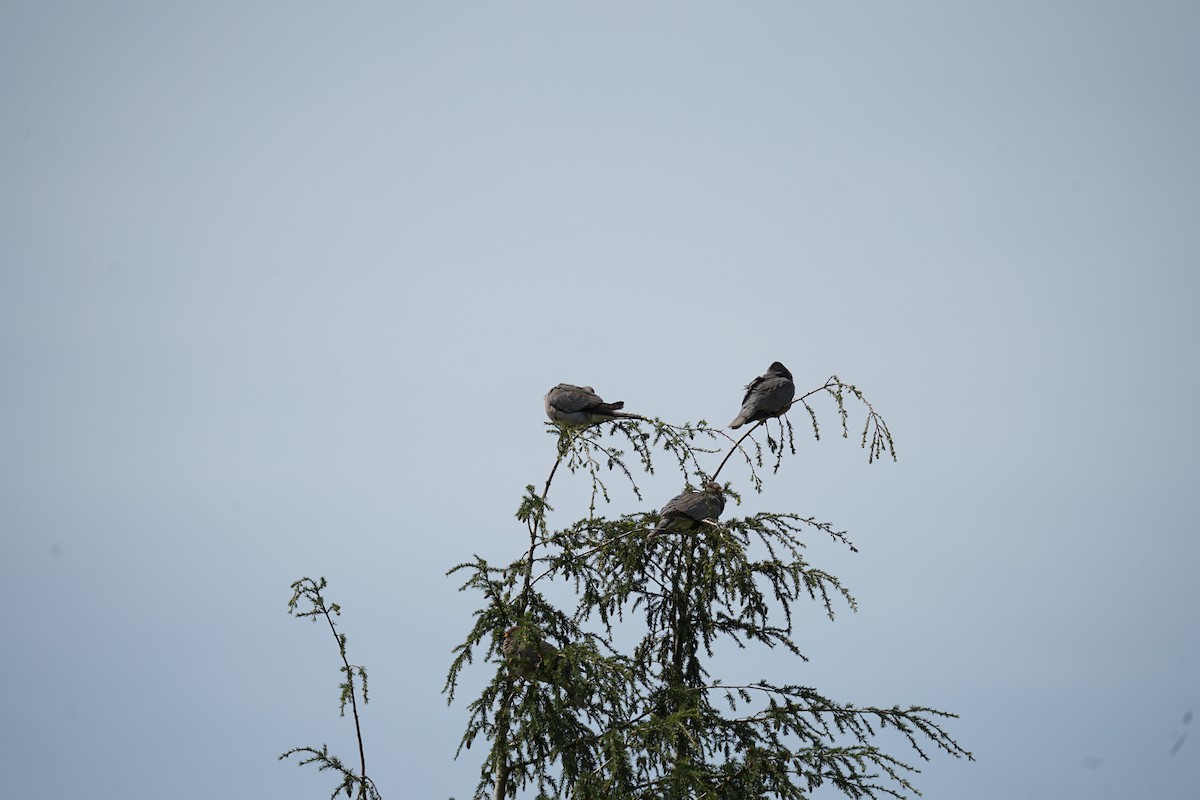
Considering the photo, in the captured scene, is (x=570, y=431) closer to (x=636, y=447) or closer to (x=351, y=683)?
(x=636, y=447)

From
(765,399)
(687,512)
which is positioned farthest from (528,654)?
(765,399)

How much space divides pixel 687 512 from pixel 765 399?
1.31 meters

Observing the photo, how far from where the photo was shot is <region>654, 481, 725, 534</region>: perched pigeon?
8062mm

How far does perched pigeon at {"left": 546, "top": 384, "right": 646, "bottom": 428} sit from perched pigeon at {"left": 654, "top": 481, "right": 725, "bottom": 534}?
2.16 feet

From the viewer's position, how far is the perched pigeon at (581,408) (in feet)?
28.0

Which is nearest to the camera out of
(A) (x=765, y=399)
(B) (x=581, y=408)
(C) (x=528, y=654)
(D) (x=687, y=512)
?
(C) (x=528, y=654)

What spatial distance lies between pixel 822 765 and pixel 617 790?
1.34 meters

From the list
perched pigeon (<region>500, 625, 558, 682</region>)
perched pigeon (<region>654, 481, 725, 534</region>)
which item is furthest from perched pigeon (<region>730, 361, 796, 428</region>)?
perched pigeon (<region>500, 625, 558, 682</region>)

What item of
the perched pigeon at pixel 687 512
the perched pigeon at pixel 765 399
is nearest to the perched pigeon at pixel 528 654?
the perched pigeon at pixel 687 512

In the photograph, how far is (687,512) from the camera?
317 inches

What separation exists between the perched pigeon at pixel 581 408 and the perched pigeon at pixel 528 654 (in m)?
1.58

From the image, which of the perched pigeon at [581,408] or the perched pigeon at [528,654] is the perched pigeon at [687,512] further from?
the perched pigeon at [528,654]

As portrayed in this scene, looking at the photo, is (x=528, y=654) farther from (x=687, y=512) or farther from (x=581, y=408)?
(x=581, y=408)

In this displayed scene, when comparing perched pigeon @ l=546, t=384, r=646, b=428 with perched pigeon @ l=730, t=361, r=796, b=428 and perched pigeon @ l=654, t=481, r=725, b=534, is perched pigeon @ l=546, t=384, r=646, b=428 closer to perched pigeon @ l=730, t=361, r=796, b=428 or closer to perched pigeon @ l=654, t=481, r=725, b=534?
perched pigeon @ l=654, t=481, r=725, b=534
